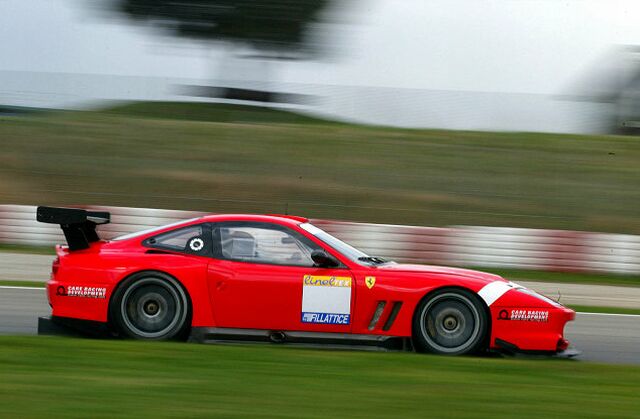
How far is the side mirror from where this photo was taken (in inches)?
276

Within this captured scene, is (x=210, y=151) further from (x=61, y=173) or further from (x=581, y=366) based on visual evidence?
(x=581, y=366)

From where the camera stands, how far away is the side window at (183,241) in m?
7.24

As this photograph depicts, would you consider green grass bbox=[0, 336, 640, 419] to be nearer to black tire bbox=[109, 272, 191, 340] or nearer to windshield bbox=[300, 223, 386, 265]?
black tire bbox=[109, 272, 191, 340]

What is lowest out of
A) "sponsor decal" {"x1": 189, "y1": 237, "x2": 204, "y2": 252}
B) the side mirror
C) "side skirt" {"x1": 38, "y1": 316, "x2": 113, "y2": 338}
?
"side skirt" {"x1": 38, "y1": 316, "x2": 113, "y2": 338}

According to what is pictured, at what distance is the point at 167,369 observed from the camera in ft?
18.6

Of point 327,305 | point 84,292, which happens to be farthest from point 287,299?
point 84,292

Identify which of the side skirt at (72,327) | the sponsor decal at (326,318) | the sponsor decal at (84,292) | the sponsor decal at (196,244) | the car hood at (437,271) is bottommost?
the side skirt at (72,327)

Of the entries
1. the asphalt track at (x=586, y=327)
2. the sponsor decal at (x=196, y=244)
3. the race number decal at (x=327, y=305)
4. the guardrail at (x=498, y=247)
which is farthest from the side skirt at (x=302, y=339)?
the guardrail at (x=498, y=247)

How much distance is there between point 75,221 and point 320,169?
13.5 m

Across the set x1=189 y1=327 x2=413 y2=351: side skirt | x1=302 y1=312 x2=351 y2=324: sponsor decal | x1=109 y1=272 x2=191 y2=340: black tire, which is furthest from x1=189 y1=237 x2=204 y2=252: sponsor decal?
x1=302 y1=312 x2=351 y2=324: sponsor decal

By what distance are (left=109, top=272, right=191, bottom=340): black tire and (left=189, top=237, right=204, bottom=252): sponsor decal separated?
32 centimetres

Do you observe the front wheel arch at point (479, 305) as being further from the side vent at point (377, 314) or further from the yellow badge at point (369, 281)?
the yellow badge at point (369, 281)

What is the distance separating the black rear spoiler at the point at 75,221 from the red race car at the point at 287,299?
2 cm

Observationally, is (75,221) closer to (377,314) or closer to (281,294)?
(281,294)
